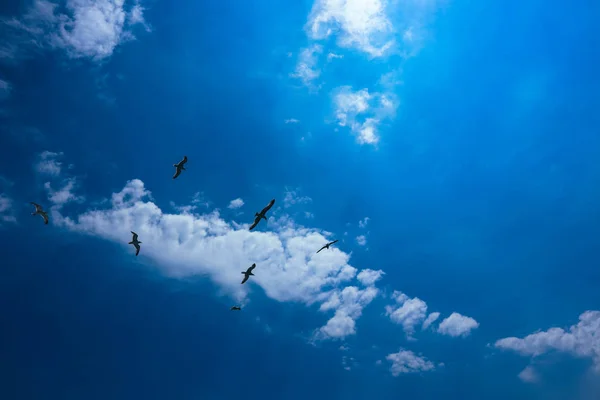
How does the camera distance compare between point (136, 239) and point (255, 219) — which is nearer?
point (255, 219)

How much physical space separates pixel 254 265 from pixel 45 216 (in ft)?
92.0

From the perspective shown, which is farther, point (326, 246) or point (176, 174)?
point (326, 246)

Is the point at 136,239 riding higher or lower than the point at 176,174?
lower

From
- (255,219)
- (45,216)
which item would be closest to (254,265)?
(255,219)

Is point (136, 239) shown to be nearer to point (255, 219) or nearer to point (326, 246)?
point (255, 219)

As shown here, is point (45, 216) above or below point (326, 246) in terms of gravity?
below

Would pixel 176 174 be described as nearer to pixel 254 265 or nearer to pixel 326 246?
pixel 254 265

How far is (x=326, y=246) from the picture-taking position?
43688 millimetres

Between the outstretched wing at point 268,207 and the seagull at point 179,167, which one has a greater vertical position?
the seagull at point 179,167

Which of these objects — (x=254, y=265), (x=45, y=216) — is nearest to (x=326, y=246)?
(x=254, y=265)

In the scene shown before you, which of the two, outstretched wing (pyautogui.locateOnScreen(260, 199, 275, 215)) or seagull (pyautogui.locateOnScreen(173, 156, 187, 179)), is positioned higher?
seagull (pyautogui.locateOnScreen(173, 156, 187, 179))

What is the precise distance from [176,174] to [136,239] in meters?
10.6

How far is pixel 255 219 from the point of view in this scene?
1490 inches

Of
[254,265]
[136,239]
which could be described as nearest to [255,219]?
[254,265]
